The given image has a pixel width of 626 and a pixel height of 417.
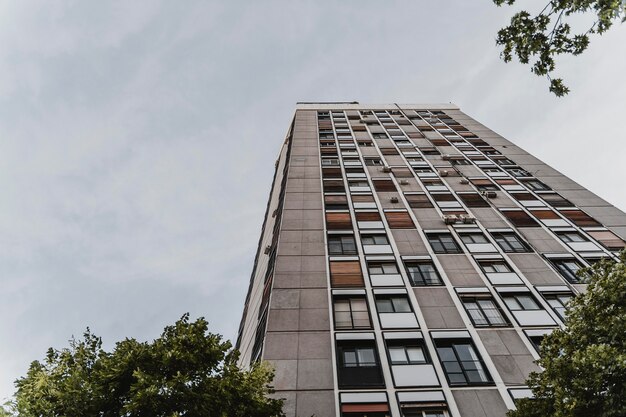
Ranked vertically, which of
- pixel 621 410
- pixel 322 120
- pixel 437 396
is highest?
pixel 322 120

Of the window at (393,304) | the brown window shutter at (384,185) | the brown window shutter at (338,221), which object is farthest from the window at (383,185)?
the window at (393,304)

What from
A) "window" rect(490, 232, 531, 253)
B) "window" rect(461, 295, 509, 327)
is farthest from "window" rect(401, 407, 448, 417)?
"window" rect(490, 232, 531, 253)

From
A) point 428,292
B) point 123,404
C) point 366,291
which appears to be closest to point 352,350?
point 366,291

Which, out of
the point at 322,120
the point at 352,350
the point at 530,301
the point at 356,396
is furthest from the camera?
the point at 322,120

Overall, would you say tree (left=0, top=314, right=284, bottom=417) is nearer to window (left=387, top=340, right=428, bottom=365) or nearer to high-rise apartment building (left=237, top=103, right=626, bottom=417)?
high-rise apartment building (left=237, top=103, right=626, bottom=417)

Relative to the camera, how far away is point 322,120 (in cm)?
3644

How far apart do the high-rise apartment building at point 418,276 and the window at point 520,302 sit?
5cm

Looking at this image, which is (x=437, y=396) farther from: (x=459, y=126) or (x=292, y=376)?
(x=459, y=126)

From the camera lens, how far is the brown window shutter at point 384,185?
74.5 ft

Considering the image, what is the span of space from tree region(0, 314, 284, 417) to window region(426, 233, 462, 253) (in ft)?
37.2

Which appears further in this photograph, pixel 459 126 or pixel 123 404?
pixel 459 126

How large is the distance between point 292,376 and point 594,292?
27.0ft

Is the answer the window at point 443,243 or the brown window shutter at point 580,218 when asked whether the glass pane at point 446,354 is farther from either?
the brown window shutter at point 580,218

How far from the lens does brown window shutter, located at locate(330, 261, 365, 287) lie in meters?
14.9
